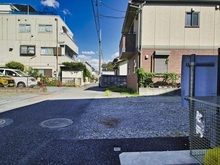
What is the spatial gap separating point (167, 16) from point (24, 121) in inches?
395

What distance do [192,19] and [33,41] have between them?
20.0 meters

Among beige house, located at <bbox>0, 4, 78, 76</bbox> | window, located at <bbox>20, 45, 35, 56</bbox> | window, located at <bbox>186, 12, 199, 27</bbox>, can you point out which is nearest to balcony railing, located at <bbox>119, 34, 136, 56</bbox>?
window, located at <bbox>186, 12, 199, 27</bbox>

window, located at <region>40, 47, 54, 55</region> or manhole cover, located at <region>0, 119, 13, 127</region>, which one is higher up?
window, located at <region>40, 47, 54, 55</region>

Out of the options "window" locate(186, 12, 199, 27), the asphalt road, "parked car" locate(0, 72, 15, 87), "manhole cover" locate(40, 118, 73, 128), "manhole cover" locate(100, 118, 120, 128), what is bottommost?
the asphalt road

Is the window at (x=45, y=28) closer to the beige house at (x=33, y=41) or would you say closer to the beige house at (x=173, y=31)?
the beige house at (x=33, y=41)

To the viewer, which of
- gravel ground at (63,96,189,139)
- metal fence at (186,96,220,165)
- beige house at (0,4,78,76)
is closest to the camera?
metal fence at (186,96,220,165)

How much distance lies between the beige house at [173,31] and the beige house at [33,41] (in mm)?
14746

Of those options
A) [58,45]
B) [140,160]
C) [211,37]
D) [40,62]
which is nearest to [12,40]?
[40,62]

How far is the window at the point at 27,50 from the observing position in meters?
21.5

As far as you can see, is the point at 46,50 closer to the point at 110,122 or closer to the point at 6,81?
the point at 6,81

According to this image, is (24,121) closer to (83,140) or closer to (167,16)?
(83,140)

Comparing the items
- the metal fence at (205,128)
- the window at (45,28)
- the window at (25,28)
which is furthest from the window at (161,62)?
the window at (25,28)

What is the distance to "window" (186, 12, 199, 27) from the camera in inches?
399

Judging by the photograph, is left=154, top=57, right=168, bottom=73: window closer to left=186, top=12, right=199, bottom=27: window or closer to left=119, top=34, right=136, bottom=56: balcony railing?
left=119, top=34, right=136, bottom=56: balcony railing
